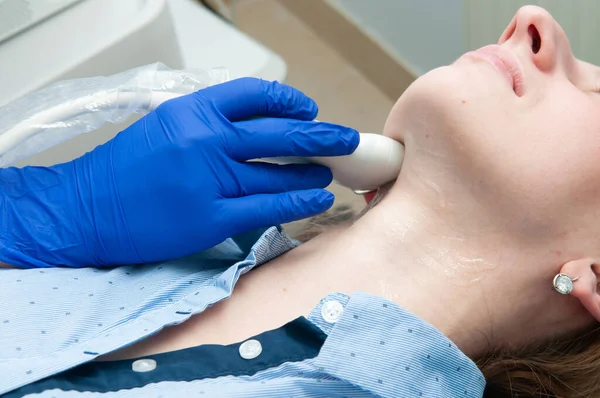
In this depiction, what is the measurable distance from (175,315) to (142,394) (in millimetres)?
116

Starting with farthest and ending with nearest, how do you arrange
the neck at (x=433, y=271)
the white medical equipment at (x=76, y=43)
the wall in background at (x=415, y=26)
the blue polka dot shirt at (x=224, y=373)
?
the wall in background at (x=415, y=26)
the white medical equipment at (x=76, y=43)
the neck at (x=433, y=271)
the blue polka dot shirt at (x=224, y=373)

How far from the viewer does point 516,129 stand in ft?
2.80

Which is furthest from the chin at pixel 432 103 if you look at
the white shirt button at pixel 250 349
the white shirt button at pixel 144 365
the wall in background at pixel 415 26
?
the wall in background at pixel 415 26

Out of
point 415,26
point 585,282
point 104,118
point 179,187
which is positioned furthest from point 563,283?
point 415,26

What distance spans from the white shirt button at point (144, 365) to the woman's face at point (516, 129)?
47 cm

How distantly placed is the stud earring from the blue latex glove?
36cm

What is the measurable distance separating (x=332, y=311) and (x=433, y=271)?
181mm

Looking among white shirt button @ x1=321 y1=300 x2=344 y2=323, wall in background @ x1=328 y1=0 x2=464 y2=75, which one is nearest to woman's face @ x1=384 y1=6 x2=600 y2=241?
white shirt button @ x1=321 y1=300 x2=344 y2=323

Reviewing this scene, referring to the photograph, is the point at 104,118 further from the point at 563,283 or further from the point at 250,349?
the point at 563,283

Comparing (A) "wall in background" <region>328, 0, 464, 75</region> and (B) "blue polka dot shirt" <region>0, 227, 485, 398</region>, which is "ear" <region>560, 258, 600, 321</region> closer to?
(B) "blue polka dot shirt" <region>0, 227, 485, 398</region>

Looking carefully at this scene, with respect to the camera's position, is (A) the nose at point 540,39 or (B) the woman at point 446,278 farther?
(A) the nose at point 540,39

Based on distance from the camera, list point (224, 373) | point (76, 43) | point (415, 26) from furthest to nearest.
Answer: point (415, 26), point (76, 43), point (224, 373)

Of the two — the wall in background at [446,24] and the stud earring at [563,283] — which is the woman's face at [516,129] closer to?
the stud earring at [563,283]

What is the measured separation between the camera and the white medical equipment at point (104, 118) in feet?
3.19
